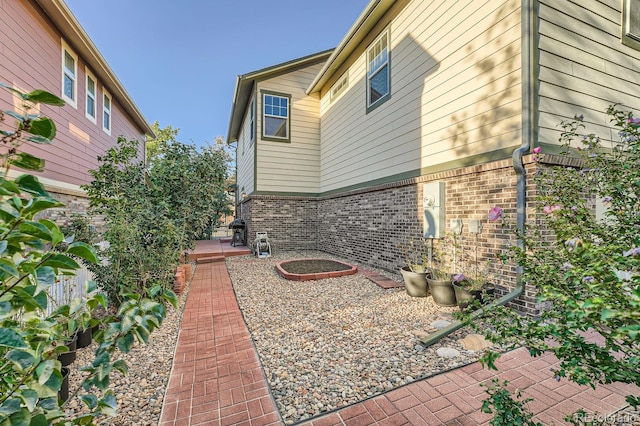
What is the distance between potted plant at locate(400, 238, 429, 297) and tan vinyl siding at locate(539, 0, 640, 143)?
251 centimetres

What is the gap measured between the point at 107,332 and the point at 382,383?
2.14 m

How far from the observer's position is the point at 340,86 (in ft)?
29.1

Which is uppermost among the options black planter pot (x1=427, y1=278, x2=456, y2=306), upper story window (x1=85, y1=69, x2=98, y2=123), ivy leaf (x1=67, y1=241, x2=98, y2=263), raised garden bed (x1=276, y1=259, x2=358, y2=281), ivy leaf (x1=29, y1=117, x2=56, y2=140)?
upper story window (x1=85, y1=69, x2=98, y2=123)

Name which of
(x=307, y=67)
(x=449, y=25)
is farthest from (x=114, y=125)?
(x=449, y=25)

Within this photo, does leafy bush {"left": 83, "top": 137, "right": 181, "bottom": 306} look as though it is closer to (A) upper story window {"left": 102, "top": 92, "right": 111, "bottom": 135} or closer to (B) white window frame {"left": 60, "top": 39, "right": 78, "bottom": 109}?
(B) white window frame {"left": 60, "top": 39, "right": 78, "bottom": 109}

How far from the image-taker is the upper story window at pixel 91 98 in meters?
7.46

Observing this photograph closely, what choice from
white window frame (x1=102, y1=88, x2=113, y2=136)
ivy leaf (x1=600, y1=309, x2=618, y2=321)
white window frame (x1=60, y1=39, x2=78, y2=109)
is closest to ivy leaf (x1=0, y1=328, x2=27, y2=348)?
ivy leaf (x1=600, y1=309, x2=618, y2=321)

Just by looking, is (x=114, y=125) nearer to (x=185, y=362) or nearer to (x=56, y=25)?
(x=56, y=25)

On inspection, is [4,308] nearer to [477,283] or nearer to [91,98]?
[477,283]

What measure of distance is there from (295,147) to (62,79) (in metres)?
6.18

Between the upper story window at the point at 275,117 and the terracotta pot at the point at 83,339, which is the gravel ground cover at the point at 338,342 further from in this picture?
the upper story window at the point at 275,117

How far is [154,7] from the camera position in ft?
32.1

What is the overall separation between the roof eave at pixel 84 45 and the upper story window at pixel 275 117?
14.7 feet

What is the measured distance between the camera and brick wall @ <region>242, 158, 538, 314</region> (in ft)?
12.9
